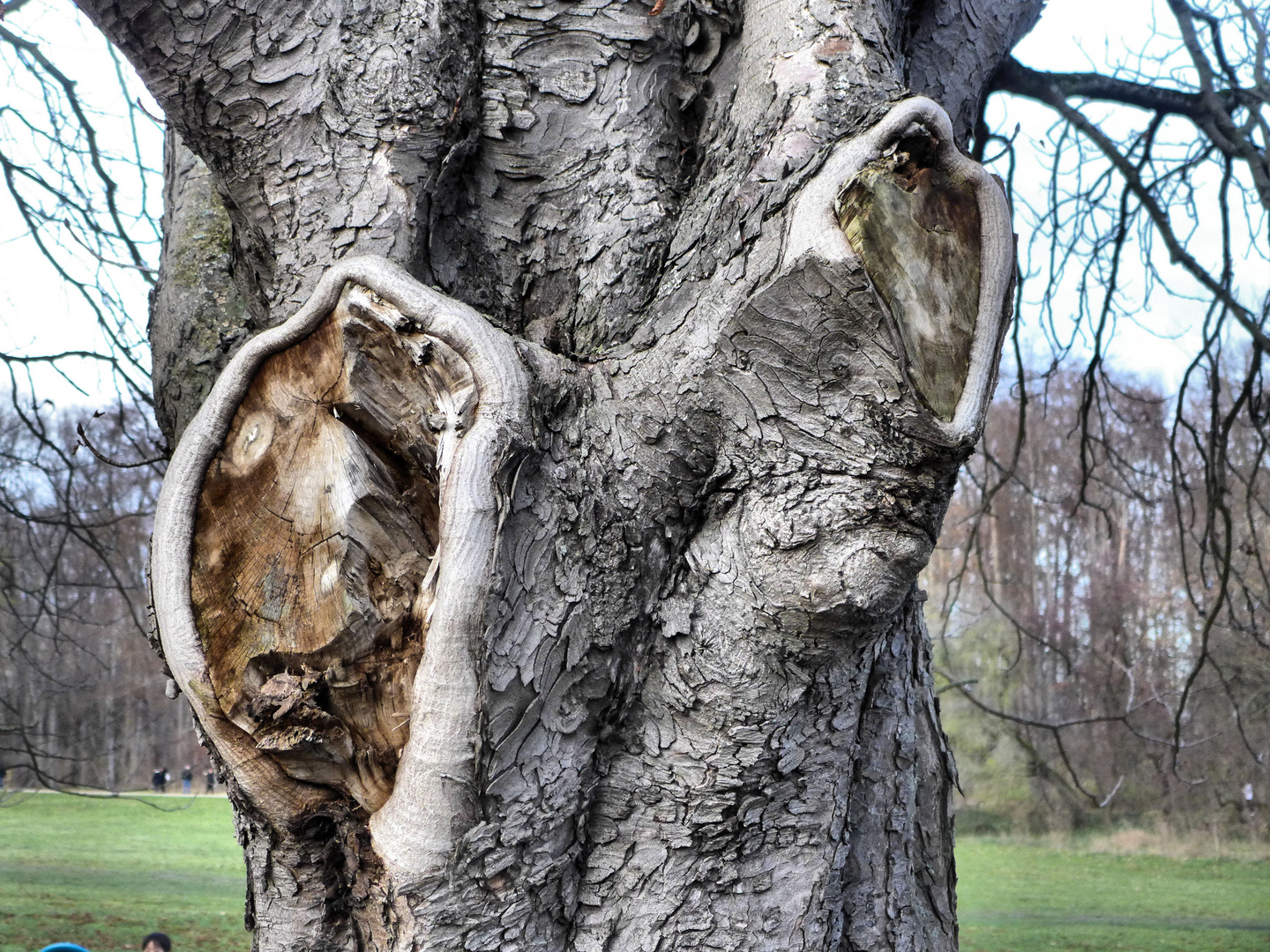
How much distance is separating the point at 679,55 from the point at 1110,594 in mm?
3416

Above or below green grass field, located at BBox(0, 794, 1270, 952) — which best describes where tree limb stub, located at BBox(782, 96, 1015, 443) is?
above

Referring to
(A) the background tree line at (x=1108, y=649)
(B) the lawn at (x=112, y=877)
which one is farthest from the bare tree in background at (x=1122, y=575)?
(B) the lawn at (x=112, y=877)

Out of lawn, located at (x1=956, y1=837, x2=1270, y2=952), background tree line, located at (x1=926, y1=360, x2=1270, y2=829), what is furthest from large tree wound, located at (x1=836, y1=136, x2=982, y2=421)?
lawn, located at (x1=956, y1=837, x2=1270, y2=952)

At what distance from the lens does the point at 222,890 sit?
2.63 metres

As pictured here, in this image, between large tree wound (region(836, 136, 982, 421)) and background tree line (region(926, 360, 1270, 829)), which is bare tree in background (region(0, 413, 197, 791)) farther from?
background tree line (region(926, 360, 1270, 829))

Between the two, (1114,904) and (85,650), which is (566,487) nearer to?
(85,650)

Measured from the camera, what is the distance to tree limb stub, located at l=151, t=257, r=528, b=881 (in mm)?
671

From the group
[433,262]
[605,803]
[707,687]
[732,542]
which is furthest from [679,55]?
[605,803]

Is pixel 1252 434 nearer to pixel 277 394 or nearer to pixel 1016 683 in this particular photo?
pixel 1016 683

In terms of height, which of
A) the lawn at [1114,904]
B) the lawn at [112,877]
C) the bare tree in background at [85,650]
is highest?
the bare tree in background at [85,650]

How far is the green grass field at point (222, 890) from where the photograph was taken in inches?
93.9

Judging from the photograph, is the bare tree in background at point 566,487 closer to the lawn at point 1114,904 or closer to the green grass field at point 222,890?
the green grass field at point 222,890

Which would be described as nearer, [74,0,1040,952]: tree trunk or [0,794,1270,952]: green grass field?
[74,0,1040,952]: tree trunk

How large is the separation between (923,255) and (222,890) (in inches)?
111
